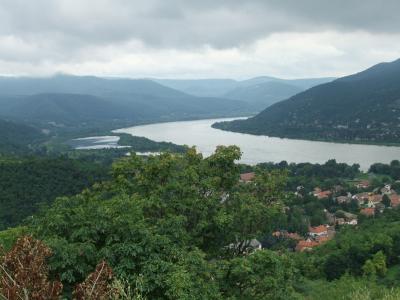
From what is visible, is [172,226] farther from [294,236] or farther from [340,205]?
[340,205]

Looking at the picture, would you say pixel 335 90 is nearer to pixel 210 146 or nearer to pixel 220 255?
pixel 210 146

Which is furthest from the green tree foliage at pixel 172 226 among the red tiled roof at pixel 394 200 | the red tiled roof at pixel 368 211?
Result: the red tiled roof at pixel 394 200

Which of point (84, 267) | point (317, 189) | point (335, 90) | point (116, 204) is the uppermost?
point (335, 90)

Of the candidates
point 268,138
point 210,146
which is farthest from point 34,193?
point 268,138

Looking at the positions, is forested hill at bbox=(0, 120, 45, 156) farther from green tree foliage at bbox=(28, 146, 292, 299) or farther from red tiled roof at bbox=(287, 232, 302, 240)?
green tree foliage at bbox=(28, 146, 292, 299)

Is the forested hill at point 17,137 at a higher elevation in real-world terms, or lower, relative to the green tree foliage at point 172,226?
lower

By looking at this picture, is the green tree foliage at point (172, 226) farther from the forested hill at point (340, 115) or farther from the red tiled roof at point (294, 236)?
the forested hill at point (340, 115)
